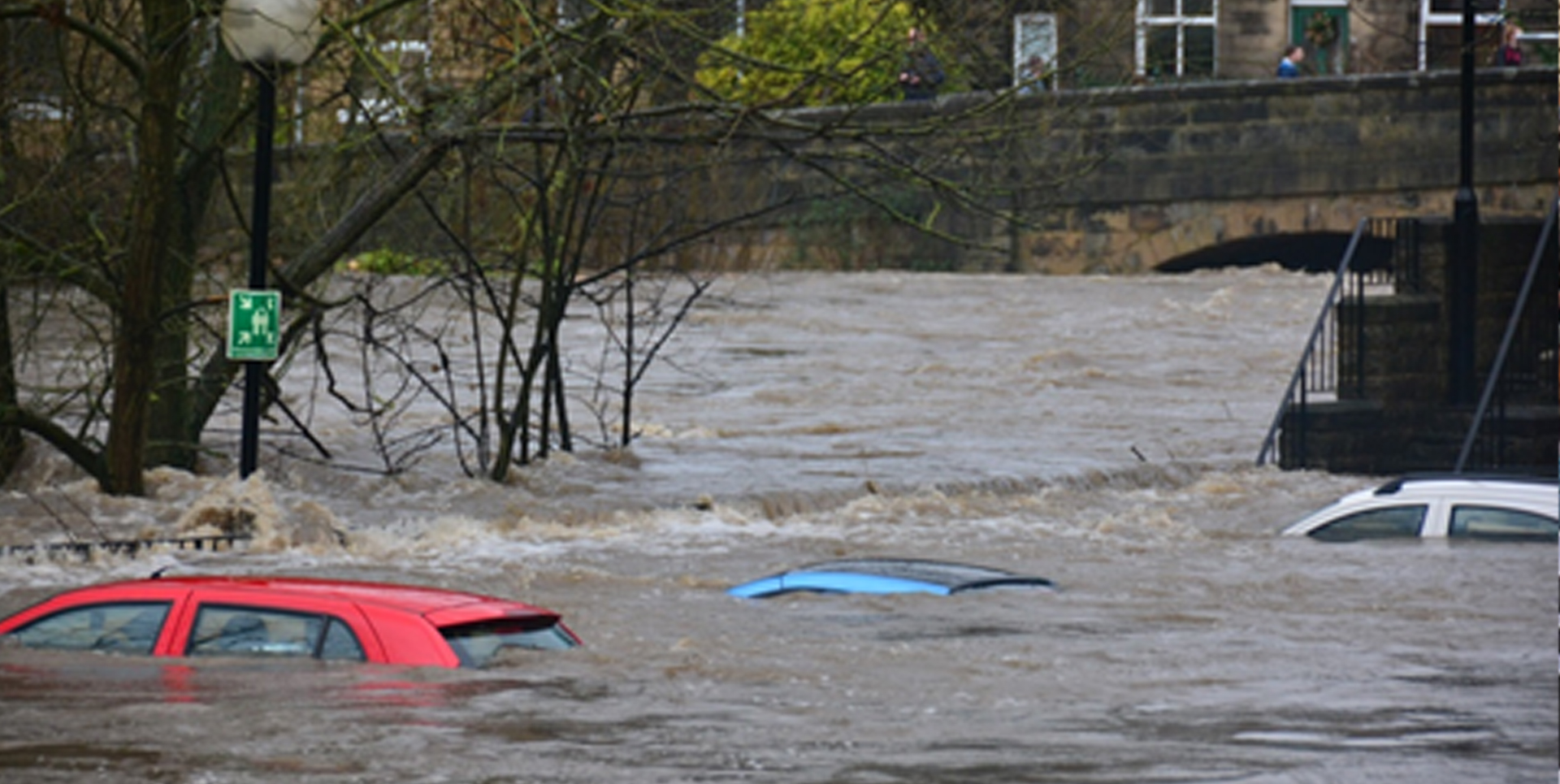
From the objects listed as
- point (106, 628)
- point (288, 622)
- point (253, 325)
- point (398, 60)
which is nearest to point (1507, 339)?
point (398, 60)

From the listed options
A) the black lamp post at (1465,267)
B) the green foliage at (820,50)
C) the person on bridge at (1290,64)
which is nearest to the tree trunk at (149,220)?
the green foliage at (820,50)

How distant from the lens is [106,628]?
396 inches

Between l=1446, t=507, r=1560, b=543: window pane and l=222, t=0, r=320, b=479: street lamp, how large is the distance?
23.1 feet

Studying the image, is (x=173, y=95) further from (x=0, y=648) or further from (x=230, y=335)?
(x=0, y=648)

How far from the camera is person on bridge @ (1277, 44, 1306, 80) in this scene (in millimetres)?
39281

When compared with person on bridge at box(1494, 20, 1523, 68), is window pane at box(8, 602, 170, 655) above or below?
below

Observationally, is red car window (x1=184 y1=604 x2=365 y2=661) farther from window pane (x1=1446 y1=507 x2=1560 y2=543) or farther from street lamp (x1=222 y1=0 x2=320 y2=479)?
window pane (x1=1446 y1=507 x2=1560 y2=543)

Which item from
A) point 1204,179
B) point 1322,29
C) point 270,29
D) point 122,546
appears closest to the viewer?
point 270,29

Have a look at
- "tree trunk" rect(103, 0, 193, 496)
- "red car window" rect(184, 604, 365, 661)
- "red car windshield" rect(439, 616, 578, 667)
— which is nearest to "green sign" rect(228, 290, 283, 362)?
"tree trunk" rect(103, 0, 193, 496)

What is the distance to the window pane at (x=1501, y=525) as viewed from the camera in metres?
14.1

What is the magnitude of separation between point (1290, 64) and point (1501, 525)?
2591 cm

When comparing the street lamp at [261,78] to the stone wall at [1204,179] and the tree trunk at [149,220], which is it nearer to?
the tree trunk at [149,220]

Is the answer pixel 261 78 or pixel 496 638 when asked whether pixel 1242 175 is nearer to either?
pixel 261 78

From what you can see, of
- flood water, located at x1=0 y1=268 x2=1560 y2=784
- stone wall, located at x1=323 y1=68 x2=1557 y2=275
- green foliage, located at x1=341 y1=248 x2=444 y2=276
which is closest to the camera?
flood water, located at x1=0 y1=268 x2=1560 y2=784
